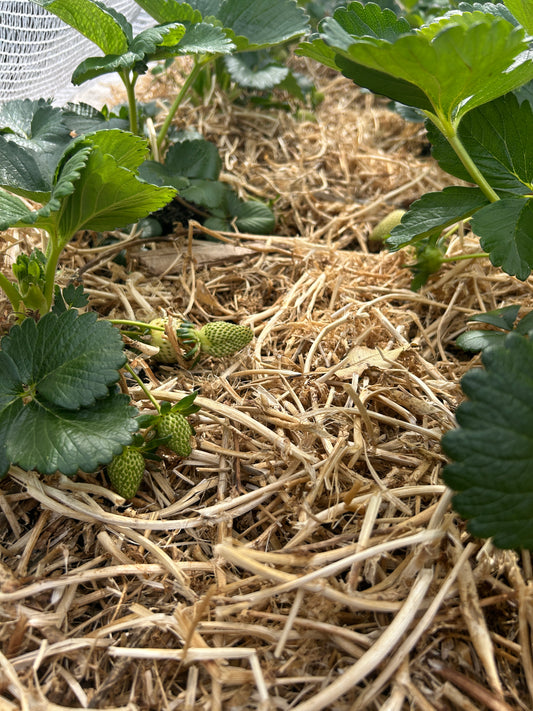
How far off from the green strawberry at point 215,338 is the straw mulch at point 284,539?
0.13 feet

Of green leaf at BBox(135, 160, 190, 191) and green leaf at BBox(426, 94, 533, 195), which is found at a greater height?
green leaf at BBox(426, 94, 533, 195)

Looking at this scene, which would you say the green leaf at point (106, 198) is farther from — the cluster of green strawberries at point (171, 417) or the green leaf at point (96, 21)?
the green leaf at point (96, 21)

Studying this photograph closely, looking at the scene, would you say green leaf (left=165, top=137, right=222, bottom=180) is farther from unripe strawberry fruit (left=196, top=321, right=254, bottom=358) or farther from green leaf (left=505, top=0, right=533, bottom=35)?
green leaf (left=505, top=0, right=533, bottom=35)

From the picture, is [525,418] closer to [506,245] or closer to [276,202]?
[506,245]

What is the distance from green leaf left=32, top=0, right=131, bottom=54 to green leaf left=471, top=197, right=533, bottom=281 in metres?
0.80

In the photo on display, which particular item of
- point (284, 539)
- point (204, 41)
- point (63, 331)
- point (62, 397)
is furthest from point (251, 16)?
point (284, 539)

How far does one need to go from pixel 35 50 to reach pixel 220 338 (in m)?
0.87

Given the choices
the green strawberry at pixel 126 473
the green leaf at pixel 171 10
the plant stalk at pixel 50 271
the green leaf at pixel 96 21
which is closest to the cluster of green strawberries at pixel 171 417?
the green strawberry at pixel 126 473

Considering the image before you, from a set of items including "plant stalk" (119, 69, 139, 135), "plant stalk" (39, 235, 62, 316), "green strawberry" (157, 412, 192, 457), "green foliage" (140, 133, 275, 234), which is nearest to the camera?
"green strawberry" (157, 412, 192, 457)

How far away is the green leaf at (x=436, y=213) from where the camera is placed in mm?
1046

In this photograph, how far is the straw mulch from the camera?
717 mm

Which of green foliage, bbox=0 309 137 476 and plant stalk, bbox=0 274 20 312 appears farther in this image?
plant stalk, bbox=0 274 20 312

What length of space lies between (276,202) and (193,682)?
4.18 feet

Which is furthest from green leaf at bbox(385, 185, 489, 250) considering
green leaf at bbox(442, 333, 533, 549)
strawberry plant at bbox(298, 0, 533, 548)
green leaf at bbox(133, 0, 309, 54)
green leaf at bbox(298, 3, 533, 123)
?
green leaf at bbox(133, 0, 309, 54)
